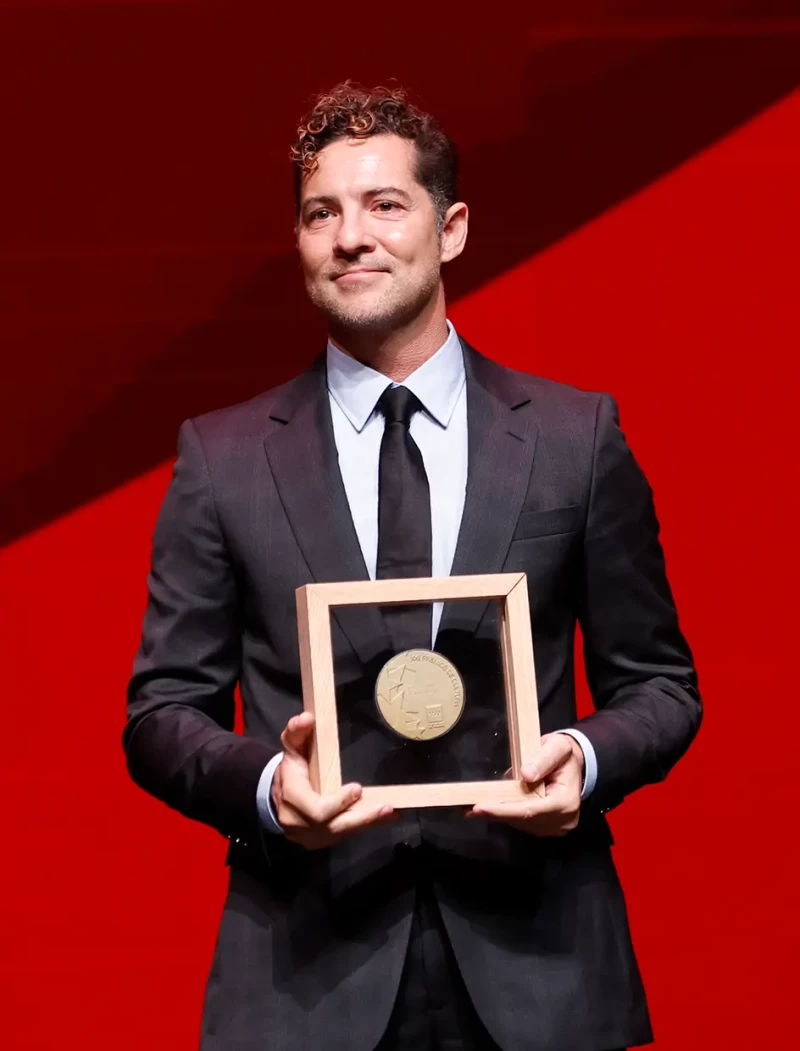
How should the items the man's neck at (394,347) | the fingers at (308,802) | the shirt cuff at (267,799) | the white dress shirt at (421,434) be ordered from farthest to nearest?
the man's neck at (394,347) → the white dress shirt at (421,434) → the shirt cuff at (267,799) → the fingers at (308,802)

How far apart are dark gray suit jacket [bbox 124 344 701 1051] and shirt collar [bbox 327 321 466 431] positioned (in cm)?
2

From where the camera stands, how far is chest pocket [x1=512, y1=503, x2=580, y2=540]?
1568mm

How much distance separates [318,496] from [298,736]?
1.00 ft

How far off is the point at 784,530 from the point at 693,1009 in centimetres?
71

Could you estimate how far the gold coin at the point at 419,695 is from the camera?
4.59ft

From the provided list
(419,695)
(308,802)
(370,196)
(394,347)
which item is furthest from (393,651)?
(370,196)

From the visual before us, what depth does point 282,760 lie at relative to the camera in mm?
1408

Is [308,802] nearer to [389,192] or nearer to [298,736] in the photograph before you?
[298,736]

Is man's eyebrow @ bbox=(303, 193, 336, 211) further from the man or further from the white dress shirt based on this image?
the white dress shirt

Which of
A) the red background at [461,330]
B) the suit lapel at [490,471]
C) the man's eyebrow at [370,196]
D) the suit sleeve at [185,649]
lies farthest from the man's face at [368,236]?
the red background at [461,330]

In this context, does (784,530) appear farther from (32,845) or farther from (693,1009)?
(32,845)

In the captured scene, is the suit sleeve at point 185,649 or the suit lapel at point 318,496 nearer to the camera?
the suit lapel at point 318,496

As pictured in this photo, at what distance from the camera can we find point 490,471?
5.20ft

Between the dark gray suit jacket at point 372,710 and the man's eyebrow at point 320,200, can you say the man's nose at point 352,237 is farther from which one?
the dark gray suit jacket at point 372,710
